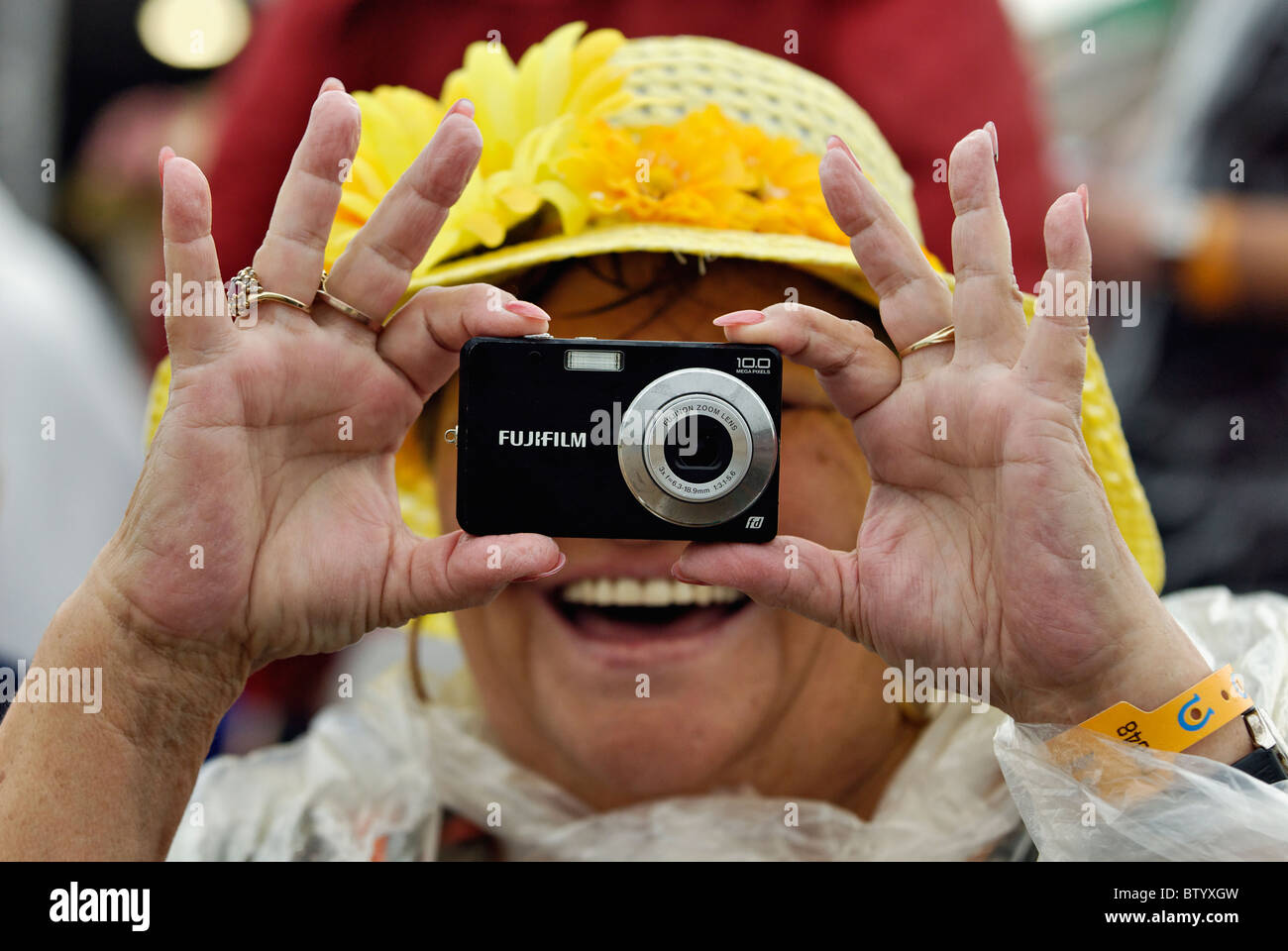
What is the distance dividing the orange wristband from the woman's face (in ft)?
1.72

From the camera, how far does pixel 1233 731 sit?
4.27ft

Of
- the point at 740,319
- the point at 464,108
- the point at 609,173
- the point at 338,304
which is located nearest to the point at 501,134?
the point at 609,173

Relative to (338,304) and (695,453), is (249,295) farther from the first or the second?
(695,453)

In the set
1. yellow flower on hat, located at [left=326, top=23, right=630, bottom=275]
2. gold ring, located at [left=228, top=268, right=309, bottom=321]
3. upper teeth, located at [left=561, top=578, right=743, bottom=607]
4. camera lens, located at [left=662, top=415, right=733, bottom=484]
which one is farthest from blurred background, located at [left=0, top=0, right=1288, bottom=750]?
camera lens, located at [left=662, top=415, right=733, bottom=484]

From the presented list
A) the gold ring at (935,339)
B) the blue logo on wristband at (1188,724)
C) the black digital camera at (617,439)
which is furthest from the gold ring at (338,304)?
the blue logo on wristband at (1188,724)

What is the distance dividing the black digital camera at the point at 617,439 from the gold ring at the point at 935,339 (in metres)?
0.18

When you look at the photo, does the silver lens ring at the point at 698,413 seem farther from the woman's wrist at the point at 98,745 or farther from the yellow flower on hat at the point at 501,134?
the woman's wrist at the point at 98,745

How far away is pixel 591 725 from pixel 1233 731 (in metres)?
0.89

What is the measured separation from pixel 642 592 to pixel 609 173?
0.63 metres

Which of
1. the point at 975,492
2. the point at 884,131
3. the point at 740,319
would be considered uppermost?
the point at 884,131

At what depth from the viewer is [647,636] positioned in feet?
5.86

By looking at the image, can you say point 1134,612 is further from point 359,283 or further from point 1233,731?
point 359,283

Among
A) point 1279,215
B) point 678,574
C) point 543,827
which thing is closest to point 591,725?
point 543,827

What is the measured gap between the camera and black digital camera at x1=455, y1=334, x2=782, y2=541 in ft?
4.39
